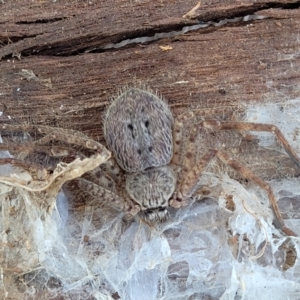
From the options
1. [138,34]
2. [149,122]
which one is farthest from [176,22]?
[149,122]

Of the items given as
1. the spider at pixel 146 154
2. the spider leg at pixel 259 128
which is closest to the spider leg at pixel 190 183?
the spider at pixel 146 154

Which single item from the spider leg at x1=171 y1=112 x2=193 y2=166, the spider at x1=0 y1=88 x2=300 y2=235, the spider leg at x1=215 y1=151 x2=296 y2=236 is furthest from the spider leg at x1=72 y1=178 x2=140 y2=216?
the spider leg at x1=215 y1=151 x2=296 y2=236

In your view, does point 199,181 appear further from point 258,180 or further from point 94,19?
point 94,19

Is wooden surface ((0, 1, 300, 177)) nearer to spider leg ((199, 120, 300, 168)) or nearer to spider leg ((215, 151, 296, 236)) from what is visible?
spider leg ((199, 120, 300, 168))

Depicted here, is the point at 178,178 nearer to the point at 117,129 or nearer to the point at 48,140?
the point at 117,129

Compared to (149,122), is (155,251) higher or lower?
lower

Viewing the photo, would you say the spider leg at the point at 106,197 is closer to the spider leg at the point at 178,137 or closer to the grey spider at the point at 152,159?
the grey spider at the point at 152,159
